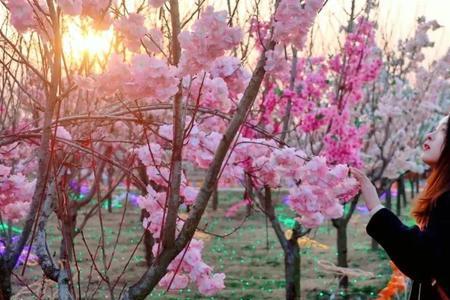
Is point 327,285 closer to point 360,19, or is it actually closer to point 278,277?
point 278,277

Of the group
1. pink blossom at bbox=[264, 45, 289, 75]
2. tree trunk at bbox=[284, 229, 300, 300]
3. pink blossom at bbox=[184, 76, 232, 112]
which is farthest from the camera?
tree trunk at bbox=[284, 229, 300, 300]

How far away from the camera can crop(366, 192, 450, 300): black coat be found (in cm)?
199

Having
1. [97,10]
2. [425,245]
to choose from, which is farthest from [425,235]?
[97,10]

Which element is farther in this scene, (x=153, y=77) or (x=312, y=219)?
(x=312, y=219)

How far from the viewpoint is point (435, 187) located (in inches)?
85.6

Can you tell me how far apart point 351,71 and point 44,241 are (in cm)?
581

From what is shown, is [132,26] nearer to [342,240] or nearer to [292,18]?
[292,18]

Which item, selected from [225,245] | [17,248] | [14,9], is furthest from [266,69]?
[225,245]

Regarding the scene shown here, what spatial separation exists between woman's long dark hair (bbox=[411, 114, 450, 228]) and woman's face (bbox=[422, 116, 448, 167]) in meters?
0.02

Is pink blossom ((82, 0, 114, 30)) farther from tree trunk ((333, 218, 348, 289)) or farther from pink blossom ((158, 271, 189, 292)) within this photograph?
tree trunk ((333, 218, 348, 289))

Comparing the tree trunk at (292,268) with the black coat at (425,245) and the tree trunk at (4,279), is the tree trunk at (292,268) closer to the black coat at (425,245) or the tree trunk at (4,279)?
the tree trunk at (4,279)

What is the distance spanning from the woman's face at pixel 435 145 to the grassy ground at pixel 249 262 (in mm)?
3045

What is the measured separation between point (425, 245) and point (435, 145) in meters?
0.44

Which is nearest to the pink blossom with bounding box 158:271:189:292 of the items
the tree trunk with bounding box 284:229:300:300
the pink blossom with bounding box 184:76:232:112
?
the pink blossom with bounding box 184:76:232:112
